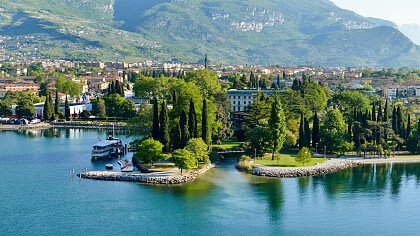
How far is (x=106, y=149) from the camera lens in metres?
56.5

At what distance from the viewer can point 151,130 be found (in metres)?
56.3

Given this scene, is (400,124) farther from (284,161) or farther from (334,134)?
(284,161)

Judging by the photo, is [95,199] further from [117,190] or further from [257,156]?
[257,156]

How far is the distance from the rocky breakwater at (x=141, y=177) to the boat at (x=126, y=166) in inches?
69.2

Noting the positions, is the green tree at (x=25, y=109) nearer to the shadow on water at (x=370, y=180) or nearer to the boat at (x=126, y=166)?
the boat at (x=126, y=166)

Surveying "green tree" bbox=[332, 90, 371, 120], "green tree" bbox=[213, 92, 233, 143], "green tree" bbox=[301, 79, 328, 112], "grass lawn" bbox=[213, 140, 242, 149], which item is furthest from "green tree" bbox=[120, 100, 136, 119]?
"green tree" bbox=[332, 90, 371, 120]

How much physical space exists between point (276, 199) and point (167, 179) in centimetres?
771

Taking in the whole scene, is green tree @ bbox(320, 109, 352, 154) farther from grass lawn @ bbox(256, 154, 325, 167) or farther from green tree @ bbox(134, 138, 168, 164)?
green tree @ bbox(134, 138, 168, 164)

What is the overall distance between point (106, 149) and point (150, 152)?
8.63 m

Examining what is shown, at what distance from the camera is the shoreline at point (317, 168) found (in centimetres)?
4794

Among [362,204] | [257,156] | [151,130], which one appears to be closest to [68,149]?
[151,130]

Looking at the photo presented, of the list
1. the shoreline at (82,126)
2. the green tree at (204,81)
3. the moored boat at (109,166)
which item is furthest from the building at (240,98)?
the moored boat at (109,166)

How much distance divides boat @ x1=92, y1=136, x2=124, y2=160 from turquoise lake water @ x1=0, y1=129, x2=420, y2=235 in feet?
9.82

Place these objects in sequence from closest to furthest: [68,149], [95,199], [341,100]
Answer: [95,199] → [68,149] → [341,100]
